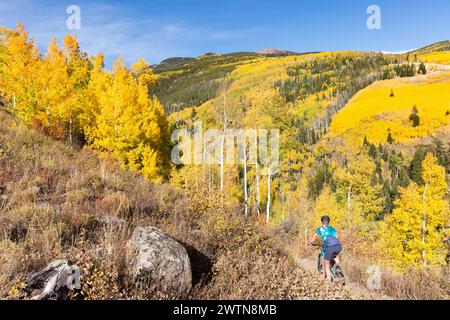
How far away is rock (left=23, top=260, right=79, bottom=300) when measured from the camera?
379cm

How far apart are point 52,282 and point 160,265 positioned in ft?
4.37

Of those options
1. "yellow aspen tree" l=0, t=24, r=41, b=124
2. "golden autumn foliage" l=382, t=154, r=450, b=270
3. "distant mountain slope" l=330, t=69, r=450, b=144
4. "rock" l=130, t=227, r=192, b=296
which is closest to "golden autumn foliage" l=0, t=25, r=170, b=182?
"yellow aspen tree" l=0, t=24, r=41, b=124

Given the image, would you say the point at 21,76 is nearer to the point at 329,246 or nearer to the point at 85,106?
the point at 85,106

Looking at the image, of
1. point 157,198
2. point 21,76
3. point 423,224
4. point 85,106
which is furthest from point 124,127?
point 423,224

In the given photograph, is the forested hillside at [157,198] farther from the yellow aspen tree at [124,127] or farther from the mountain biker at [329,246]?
the mountain biker at [329,246]

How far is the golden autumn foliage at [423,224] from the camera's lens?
23375mm

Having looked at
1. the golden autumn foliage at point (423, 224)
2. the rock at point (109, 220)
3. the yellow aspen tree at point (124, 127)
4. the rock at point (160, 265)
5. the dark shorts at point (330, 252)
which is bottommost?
the golden autumn foliage at point (423, 224)

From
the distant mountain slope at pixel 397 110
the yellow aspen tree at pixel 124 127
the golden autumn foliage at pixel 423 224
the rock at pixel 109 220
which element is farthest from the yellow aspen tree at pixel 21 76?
the distant mountain slope at pixel 397 110

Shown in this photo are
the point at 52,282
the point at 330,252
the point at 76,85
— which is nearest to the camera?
the point at 52,282

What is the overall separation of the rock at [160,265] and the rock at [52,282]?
2.64 ft

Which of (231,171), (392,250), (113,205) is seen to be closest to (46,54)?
(231,171)

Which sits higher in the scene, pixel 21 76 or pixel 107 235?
pixel 21 76

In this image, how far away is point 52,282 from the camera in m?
3.85
